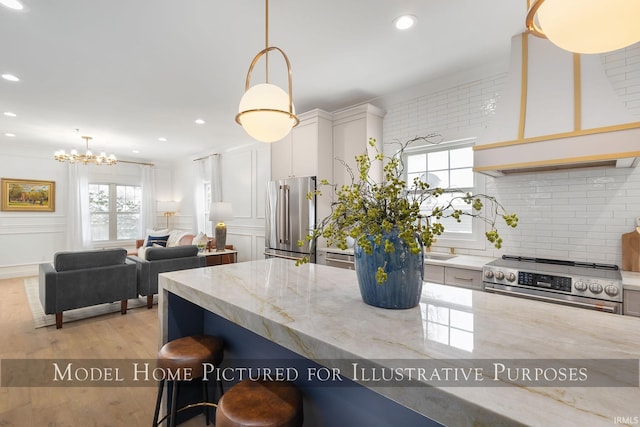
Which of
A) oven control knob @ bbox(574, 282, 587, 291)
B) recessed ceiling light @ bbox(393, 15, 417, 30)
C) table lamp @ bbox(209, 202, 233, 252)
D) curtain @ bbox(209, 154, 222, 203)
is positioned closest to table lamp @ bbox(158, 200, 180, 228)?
curtain @ bbox(209, 154, 222, 203)

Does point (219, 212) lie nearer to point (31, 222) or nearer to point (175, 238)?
point (175, 238)

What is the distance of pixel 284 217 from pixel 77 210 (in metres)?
5.35

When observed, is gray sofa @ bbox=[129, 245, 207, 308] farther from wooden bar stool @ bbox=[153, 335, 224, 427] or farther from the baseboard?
the baseboard

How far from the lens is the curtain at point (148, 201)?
7.46m

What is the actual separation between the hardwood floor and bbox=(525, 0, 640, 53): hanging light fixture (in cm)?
245

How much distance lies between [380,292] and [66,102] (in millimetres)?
4624

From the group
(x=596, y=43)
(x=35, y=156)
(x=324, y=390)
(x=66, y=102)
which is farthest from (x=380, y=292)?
(x=35, y=156)

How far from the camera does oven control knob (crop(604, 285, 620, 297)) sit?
1880mm

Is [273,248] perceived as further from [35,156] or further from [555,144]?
[35,156]

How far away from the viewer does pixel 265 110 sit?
153 cm

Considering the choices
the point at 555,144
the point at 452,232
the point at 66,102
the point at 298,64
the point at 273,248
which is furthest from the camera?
the point at 273,248

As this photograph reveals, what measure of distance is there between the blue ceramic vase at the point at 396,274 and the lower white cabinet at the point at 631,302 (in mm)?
1702

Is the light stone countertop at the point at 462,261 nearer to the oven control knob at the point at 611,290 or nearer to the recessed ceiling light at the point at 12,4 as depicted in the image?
the oven control knob at the point at 611,290

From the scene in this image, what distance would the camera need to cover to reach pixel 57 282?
3320 mm
